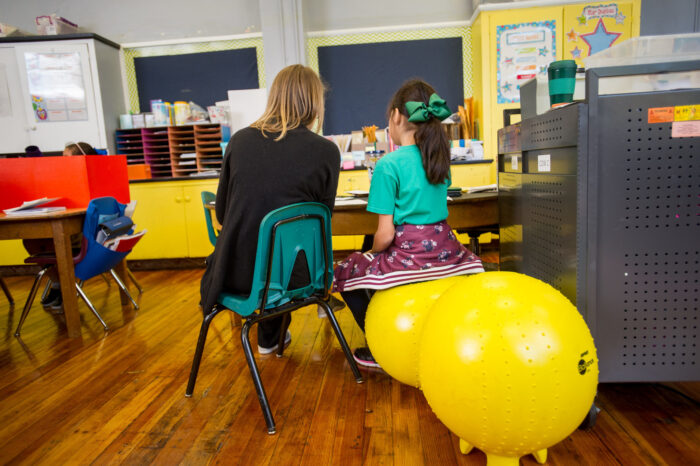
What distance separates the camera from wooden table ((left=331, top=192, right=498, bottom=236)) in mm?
2156

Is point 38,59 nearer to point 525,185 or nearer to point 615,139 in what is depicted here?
point 525,185

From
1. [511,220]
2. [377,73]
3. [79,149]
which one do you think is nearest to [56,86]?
[79,149]

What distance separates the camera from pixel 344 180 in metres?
4.12

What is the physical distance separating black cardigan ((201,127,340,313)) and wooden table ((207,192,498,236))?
1.79 ft

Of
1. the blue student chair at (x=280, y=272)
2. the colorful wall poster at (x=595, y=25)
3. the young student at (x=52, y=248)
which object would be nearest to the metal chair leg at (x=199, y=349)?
the blue student chair at (x=280, y=272)

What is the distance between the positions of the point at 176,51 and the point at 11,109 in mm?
1747

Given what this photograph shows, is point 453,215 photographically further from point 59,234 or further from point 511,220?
point 59,234

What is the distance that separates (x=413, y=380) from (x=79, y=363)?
1.63 metres

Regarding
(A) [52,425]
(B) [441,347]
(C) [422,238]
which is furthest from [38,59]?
(B) [441,347]

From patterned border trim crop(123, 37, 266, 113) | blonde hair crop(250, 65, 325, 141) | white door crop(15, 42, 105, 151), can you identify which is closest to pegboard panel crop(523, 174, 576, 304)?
blonde hair crop(250, 65, 325, 141)

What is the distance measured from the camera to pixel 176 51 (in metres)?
4.90

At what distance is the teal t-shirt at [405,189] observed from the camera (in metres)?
1.67

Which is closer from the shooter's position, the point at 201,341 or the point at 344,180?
the point at 201,341

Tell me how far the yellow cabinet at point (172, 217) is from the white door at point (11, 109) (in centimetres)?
157
